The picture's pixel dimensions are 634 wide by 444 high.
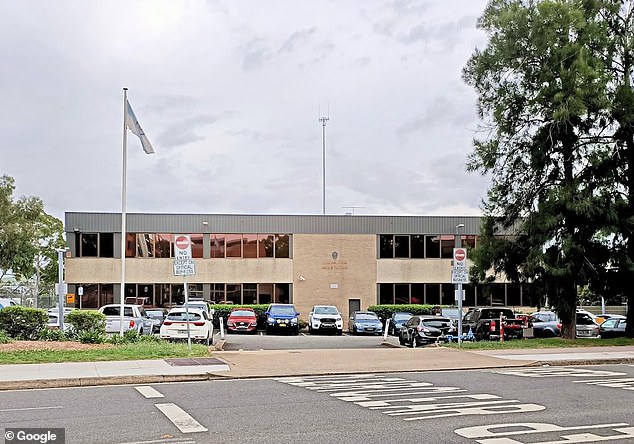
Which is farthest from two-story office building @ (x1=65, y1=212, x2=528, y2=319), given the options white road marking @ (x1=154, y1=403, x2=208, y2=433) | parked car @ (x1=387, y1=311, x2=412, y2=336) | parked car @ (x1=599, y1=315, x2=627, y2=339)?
white road marking @ (x1=154, y1=403, x2=208, y2=433)

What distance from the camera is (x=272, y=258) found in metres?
52.4

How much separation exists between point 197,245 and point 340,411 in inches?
1627

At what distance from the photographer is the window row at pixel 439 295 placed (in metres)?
53.6

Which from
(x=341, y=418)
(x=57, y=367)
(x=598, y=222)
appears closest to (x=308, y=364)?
(x=57, y=367)

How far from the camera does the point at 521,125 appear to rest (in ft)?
97.7

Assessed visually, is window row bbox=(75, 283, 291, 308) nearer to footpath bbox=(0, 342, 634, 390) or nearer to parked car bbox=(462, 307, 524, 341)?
parked car bbox=(462, 307, 524, 341)

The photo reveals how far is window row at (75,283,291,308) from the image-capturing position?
51.1 m

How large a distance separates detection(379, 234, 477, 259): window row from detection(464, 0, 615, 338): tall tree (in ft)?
74.7

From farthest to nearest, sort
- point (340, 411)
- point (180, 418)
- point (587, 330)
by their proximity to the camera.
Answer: point (587, 330), point (340, 411), point (180, 418)

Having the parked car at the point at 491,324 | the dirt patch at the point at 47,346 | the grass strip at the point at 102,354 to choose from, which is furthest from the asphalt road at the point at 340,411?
the parked car at the point at 491,324

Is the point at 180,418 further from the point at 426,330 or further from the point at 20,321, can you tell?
the point at 426,330

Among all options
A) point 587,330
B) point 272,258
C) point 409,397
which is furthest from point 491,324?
point 272,258

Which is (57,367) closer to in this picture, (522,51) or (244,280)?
(522,51)

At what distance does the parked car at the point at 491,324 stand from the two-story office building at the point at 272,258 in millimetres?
19226
